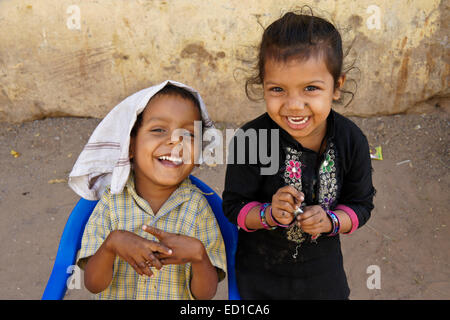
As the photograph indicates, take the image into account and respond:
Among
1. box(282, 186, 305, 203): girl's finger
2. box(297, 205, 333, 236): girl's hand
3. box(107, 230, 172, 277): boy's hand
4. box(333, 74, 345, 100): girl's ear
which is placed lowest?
box(107, 230, 172, 277): boy's hand

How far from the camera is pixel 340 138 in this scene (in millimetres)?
1601

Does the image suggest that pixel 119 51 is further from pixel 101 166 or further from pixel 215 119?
pixel 101 166

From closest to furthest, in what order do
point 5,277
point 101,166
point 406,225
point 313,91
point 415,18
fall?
point 313,91 < point 101,166 < point 5,277 < point 406,225 < point 415,18

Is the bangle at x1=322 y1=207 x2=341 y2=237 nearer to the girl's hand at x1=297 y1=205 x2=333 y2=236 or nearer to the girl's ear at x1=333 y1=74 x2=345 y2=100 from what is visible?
the girl's hand at x1=297 y1=205 x2=333 y2=236

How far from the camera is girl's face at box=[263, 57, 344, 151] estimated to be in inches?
54.9

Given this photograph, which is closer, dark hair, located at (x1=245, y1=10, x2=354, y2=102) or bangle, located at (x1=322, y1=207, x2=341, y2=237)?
dark hair, located at (x1=245, y1=10, x2=354, y2=102)

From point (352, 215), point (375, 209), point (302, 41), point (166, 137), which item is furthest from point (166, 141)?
point (375, 209)

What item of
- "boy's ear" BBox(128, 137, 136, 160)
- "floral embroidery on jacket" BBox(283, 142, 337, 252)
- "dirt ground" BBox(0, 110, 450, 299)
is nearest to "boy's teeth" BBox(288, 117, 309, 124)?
"floral embroidery on jacket" BBox(283, 142, 337, 252)

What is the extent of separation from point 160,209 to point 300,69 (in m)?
0.78

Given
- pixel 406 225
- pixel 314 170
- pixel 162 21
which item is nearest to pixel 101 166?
pixel 314 170

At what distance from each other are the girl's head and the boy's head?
394 millimetres

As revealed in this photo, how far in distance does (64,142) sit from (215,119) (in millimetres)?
1329

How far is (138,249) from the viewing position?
4.72 ft

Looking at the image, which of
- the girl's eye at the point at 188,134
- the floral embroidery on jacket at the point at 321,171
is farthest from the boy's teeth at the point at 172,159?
the floral embroidery on jacket at the point at 321,171
